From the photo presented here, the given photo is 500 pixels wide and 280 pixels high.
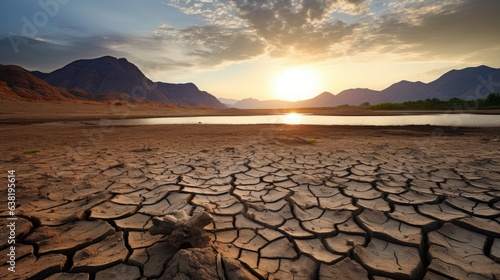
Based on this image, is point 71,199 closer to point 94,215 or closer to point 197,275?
point 94,215

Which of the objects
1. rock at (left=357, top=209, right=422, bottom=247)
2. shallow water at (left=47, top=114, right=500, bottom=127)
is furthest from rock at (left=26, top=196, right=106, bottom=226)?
shallow water at (left=47, top=114, right=500, bottom=127)

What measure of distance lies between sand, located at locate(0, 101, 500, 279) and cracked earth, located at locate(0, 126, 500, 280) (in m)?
0.01

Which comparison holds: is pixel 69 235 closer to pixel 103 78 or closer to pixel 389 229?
pixel 389 229

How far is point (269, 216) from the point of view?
232cm

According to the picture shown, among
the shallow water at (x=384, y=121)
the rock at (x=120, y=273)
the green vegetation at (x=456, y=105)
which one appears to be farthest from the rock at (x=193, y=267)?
the green vegetation at (x=456, y=105)

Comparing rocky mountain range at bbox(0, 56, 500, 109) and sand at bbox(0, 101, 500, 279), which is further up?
rocky mountain range at bbox(0, 56, 500, 109)

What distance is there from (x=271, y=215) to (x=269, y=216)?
0.03 meters

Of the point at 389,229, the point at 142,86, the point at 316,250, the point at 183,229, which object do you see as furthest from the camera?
the point at 142,86

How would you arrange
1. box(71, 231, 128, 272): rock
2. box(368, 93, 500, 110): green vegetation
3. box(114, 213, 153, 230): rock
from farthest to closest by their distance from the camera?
box(368, 93, 500, 110): green vegetation < box(114, 213, 153, 230): rock < box(71, 231, 128, 272): rock

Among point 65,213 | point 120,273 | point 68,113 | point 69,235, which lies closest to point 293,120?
point 65,213

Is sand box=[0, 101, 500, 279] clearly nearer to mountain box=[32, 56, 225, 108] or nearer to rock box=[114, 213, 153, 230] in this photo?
rock box=[114, 213, 153, 230]

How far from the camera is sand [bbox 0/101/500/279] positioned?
1562 mm

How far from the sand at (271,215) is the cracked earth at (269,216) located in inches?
0.4

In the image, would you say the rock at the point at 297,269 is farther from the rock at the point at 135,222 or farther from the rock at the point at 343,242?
the rock at the point at 135,222
